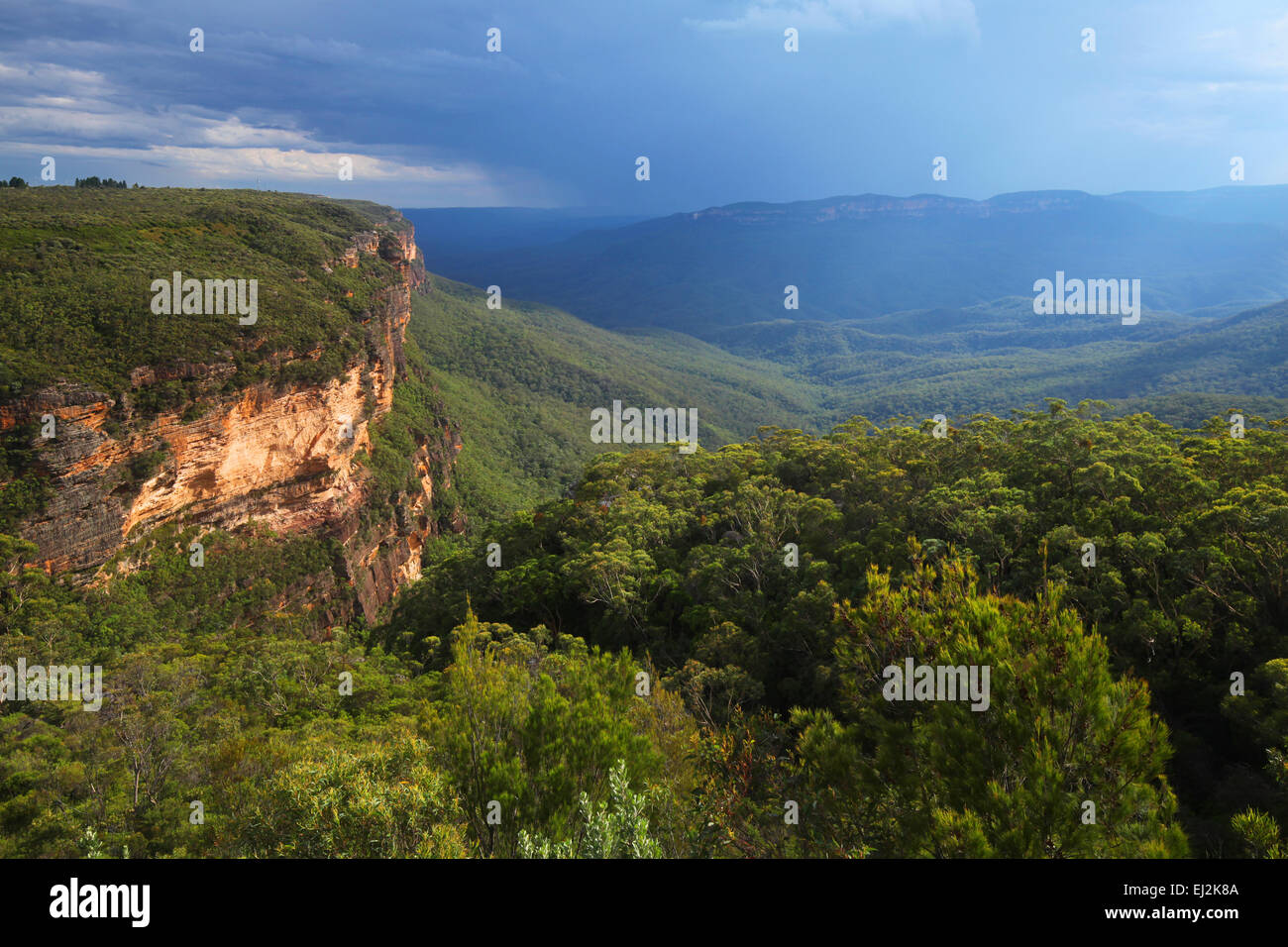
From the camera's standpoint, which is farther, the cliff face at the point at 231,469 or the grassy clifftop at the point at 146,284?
the grassy clifftop at the point at 146,284

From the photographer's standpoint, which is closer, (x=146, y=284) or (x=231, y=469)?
(x=146, y=284)

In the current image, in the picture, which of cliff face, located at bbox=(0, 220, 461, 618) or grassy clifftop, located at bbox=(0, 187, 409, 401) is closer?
cliff face, located at bbox=(0, 220, 461, 618)

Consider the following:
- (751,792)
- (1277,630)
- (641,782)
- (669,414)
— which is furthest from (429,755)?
(669,414)

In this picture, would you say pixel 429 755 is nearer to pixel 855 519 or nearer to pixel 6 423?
pixel 855 519

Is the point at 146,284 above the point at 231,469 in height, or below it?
above
